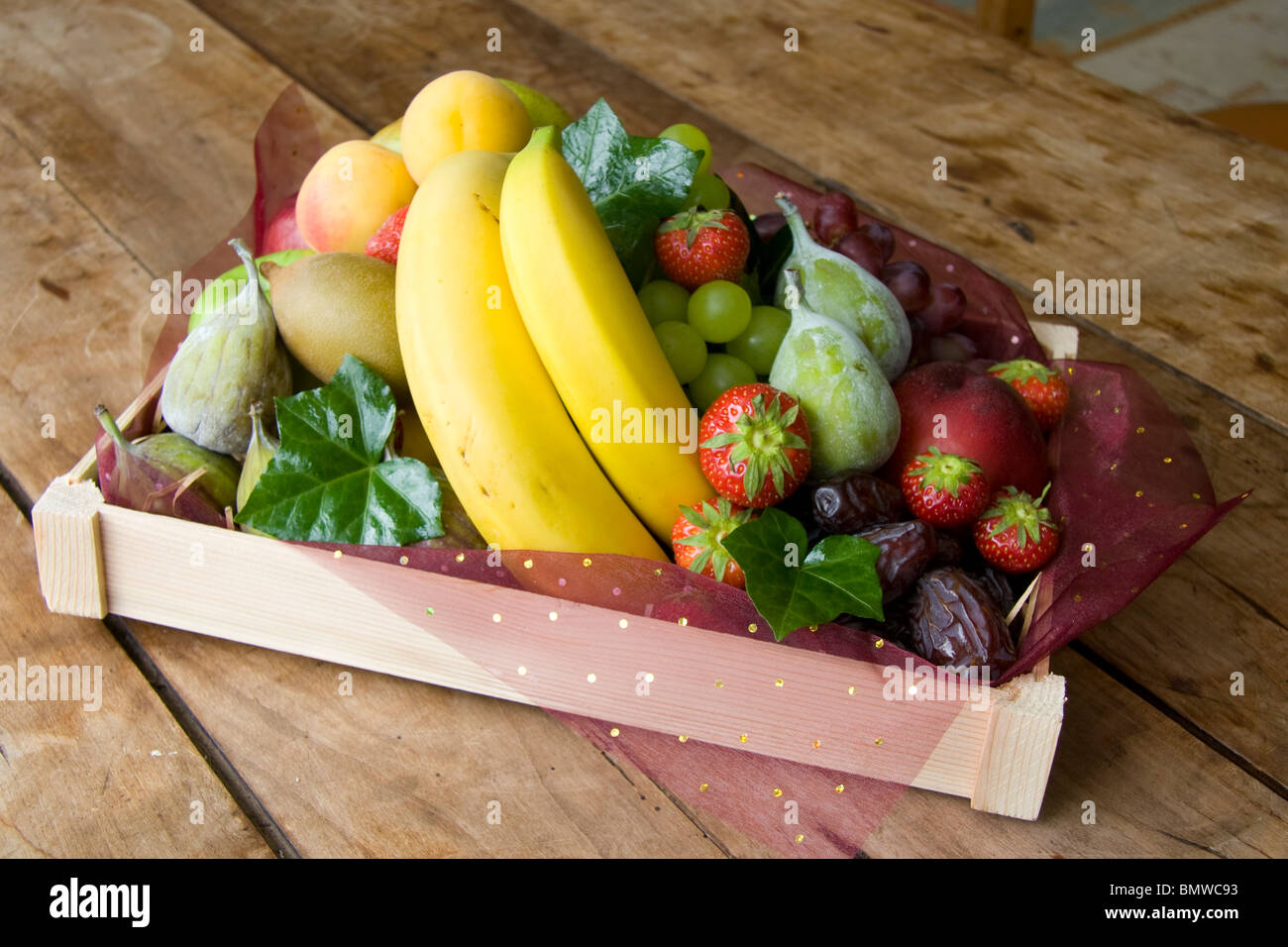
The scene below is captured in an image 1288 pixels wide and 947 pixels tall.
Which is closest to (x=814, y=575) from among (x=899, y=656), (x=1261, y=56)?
(x=899, y=656)

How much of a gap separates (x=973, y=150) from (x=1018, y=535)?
725 mm

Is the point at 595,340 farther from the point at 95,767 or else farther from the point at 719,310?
the point at 95,767

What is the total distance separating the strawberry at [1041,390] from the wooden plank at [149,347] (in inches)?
15.8

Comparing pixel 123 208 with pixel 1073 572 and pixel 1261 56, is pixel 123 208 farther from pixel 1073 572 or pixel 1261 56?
pixel 1261 56

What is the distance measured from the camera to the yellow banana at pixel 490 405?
788 mm

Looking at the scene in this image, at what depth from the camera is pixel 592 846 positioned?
0.73 m

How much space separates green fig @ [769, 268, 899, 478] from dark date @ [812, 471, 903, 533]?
0.03m

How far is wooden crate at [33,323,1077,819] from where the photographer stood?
2.42 ft

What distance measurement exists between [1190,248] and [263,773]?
3.29 ft

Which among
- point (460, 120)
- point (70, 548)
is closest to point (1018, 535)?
point (460, 120)

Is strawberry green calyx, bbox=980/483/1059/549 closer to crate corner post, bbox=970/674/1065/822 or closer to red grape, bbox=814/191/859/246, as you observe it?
crate corner post, bbox=970/674/1065/822

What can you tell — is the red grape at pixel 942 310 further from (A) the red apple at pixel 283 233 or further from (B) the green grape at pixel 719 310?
(A) the red apple at pixel 283 233

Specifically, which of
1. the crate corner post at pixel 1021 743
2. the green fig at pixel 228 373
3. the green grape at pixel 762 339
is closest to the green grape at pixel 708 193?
the green grape at pixel 762 339

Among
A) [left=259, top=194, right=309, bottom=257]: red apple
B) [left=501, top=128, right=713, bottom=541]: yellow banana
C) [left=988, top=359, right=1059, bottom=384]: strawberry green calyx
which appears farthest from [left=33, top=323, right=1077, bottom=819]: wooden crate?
[left=259, top=194, right=309, bottom=257]: red apple
